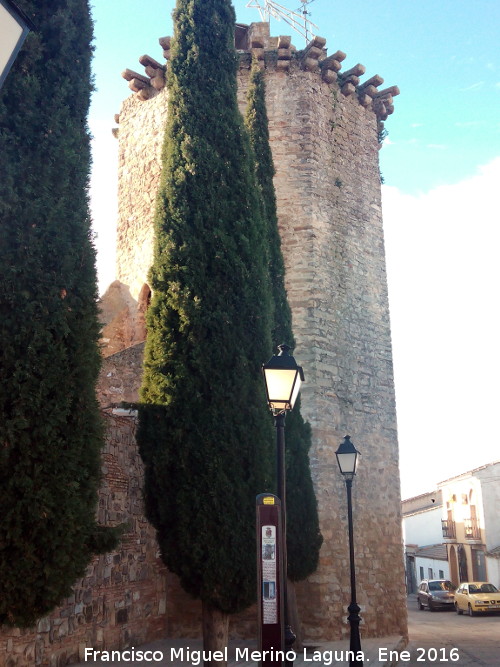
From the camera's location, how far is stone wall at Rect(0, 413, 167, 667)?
690 cm

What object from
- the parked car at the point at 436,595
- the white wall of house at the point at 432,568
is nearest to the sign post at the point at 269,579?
the parked car at the point at 436,595

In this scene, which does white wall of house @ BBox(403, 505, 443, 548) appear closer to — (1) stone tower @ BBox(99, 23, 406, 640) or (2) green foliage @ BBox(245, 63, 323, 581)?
(1) stone tower @ BBox(99, 23, 406, 640)

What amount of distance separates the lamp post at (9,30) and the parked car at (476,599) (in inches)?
887

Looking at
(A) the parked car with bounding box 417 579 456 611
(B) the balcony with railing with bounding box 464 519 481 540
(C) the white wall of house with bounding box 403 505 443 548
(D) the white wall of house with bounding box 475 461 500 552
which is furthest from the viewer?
(C) the white wall of house with bounding box 403 505 443 548

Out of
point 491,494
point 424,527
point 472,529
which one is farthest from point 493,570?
point 424,527

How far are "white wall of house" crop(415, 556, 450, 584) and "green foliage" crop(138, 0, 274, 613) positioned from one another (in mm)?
32636

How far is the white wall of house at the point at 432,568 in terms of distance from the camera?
1442 inches

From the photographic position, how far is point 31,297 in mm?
5094

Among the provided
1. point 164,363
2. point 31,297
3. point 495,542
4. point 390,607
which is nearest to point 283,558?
point 31,297

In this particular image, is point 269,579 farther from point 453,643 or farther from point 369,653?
point 453,643

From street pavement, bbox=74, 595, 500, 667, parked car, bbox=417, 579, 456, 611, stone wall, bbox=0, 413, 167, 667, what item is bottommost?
parked car, bbox=417, 579, 456, 611

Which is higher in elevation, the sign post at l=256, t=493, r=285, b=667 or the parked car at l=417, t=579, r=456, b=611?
the sign post at l=256, t=493, r=285, b=667

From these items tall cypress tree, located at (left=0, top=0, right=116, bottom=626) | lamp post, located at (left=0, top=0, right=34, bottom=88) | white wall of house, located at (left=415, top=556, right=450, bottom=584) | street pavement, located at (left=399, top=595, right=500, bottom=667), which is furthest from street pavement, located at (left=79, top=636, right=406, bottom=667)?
white wall of house, located at (left=415, top=556, right=450, bottom=584)

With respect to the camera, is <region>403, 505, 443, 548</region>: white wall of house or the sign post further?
<region>403, 505, 443, 548</region>: white wall of house
